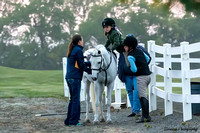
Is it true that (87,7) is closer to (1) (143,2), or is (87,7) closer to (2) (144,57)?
(1) (143,2)

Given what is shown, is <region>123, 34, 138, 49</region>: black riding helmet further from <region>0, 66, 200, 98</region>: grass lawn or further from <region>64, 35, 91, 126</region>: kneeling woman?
<region>0, 66, 200, 98</region>: grass lawn

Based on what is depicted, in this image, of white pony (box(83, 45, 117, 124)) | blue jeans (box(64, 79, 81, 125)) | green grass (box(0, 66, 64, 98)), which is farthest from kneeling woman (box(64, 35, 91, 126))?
green grass (box(0, 66, 64, 98))

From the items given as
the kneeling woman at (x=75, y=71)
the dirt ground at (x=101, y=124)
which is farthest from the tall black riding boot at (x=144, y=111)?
the kneeling woman at (x=75, y=71)

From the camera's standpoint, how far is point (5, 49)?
64125mm

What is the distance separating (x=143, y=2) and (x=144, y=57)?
186 ft

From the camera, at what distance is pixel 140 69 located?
883cm

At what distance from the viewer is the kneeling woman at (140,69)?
8727 mm

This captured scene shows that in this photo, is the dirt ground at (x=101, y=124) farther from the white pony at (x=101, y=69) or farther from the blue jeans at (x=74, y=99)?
the white pony at (x=101, y=69)

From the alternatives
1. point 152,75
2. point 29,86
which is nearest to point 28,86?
point 29,86

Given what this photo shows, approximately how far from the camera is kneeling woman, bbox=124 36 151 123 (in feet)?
28.6

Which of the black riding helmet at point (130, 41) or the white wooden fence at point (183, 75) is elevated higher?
the black riding helmet at point (130, 41)

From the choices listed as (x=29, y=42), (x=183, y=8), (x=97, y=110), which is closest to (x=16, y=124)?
(x=97, y=110)

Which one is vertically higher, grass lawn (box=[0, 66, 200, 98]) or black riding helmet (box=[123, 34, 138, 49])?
black riding helmet (box=[123, 34, 138, 49])

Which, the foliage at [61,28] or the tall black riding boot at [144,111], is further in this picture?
the foliage at [61,28]
